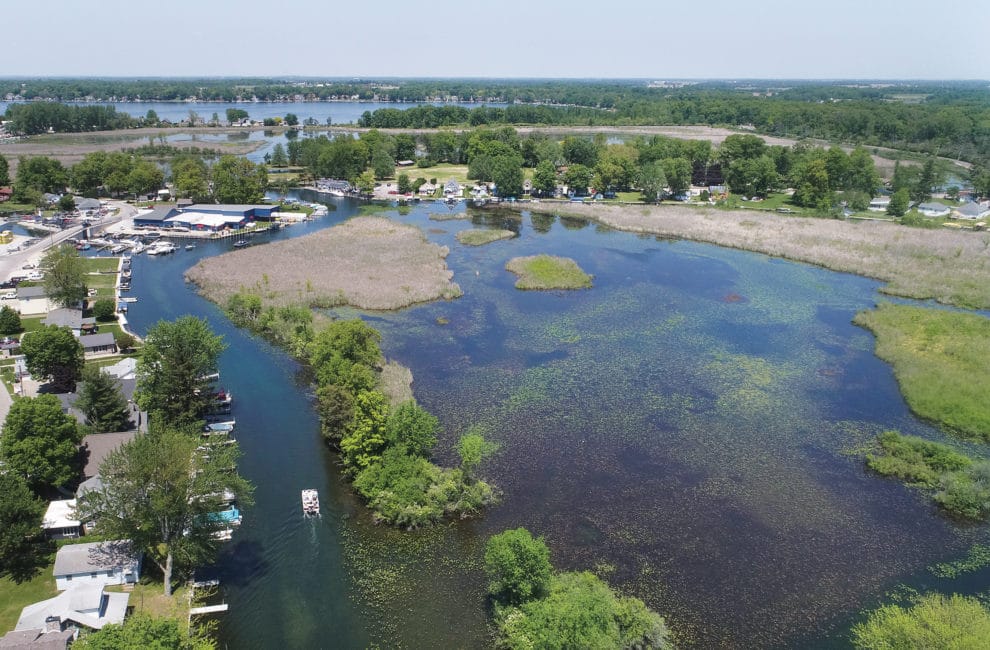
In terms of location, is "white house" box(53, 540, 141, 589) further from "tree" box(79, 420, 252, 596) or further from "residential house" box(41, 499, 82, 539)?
"residential house" box(41, 499, 82, 539)

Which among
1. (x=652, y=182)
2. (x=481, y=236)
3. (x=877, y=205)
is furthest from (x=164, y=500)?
(x=877, y=205)

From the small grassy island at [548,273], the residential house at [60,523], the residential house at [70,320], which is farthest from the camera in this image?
the small grassy island at [548,273]

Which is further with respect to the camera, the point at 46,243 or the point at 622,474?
the point at 46,243

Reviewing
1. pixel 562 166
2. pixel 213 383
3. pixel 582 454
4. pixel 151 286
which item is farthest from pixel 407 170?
pixel 582 454

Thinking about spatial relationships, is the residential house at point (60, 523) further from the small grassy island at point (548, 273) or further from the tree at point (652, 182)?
the tree at point (652, 182)

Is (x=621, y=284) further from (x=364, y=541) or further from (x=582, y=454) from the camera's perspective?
(x=364, y=541)

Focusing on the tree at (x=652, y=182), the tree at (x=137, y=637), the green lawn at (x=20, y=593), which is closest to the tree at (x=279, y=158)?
the tree at (x=652, y=182)

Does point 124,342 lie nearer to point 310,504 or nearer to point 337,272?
point 337,272
